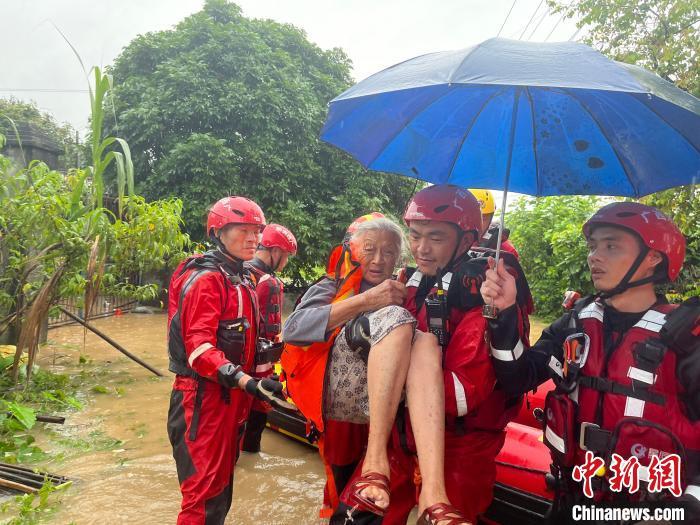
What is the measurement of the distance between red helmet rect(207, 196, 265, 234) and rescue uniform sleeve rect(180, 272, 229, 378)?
1.85ft

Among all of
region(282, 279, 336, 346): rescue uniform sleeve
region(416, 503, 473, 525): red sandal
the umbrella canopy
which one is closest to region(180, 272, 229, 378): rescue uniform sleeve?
region(282, 279, 336, 346): rescue uniform sleeve

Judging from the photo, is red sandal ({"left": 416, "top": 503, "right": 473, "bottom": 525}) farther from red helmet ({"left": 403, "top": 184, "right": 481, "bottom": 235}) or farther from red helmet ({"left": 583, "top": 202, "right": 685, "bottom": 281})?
red helmet ({"left": 583, "top": 202, "right": 685, "bottom": 281})

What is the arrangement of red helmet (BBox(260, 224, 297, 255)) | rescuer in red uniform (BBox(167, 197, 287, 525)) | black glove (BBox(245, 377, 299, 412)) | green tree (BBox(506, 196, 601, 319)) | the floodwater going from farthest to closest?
green tree (BBox(506, 196, 601, 319))
red helmet (BBox(260, 224, 297, 255))
the floodwater
rescuer in red uniform (BBox(167, 197, 287, 525))
black glove (BBox(245, 377, 299, 412))

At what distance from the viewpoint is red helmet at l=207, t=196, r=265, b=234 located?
142 inches

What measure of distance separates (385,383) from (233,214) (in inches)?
80.5

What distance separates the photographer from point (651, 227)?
7.37 ft

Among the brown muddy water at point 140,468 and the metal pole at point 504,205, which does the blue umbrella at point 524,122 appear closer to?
the metal pole at point 504,205

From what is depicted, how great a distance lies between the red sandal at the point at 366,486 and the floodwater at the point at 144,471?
2.53 m

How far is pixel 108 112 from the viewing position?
14.2 m

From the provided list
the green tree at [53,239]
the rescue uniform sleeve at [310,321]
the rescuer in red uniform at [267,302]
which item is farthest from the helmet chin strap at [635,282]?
the green tree at [53,239]

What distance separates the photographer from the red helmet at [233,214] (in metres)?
3.61

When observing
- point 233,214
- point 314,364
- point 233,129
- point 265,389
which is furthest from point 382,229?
point 233,129

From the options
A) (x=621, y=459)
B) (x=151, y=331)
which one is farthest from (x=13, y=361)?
(x=621, y=459)

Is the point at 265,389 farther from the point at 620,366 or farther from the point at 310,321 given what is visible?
the point at 620,366
